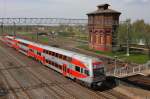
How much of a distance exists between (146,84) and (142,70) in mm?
2189

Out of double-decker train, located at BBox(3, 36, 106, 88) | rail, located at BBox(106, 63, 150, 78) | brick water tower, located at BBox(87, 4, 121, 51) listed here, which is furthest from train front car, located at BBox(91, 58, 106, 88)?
brick water tower, located at BBox(87, 4, 121, 51)

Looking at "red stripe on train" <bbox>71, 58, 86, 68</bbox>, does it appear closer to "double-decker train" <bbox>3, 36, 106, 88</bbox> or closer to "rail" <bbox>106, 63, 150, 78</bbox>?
"double-decker train" <bbox>3, 36, 106, 88</bbox>

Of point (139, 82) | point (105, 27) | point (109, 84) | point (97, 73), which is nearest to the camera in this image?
point (97, 73)

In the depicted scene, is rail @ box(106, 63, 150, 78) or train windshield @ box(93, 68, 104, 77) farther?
rail @ box(106, 63, 150, 78)

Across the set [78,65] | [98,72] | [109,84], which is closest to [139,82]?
[109,84]

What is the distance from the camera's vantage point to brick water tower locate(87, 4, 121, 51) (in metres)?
56.5

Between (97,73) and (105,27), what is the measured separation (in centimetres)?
3295

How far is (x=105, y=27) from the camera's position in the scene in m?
56.8

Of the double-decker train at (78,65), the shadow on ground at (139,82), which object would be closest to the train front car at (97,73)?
the double-decker train at (78,65)

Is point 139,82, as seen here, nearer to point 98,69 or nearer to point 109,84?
point 109,84

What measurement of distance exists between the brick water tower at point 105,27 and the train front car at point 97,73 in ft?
104

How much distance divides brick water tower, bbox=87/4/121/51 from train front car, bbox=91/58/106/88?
104 ft

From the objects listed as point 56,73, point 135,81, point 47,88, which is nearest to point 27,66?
point 56,73

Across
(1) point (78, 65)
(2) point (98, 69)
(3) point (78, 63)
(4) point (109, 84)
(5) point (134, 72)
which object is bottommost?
(4) point (109, 84)
